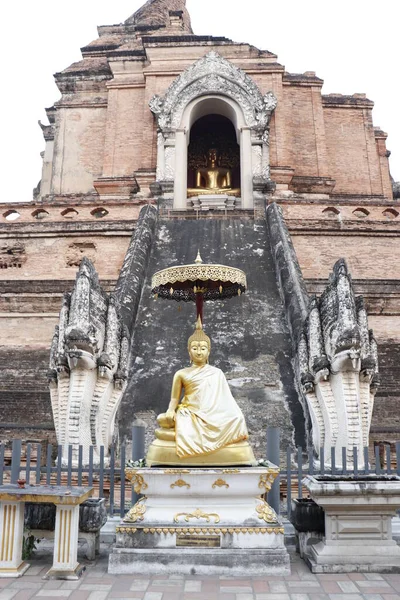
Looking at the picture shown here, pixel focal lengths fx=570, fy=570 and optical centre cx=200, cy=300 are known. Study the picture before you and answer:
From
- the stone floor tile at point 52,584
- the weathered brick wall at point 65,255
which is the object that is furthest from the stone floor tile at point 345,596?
the weathered brick wall at point 65,255

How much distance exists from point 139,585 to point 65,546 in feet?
2.43

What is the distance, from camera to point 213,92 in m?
19.0

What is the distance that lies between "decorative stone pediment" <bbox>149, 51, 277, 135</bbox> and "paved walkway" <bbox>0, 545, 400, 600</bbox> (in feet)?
52.4

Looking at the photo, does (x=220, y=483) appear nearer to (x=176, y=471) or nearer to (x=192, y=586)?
(x=176, y=471)

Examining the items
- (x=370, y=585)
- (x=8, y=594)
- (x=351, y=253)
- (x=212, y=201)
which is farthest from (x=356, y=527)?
(x=212, y=201)

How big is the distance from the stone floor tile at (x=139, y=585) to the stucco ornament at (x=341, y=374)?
367 cm

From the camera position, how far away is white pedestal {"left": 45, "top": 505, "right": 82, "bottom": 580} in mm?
4781

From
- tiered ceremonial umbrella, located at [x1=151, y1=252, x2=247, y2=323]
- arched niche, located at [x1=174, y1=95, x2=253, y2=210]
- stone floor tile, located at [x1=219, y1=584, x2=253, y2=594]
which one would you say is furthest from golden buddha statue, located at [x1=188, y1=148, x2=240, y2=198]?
stone floor tile, located at [x1=219, y1=584, x2=253, y2=594]

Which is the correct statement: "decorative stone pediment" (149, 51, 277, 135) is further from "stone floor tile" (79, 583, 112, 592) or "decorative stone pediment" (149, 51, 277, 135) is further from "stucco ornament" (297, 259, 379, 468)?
"stone floor tile" (79, 583, 112, 592)

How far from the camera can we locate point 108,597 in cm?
432

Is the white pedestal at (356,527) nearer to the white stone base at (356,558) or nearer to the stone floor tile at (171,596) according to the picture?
the white stone base at (356,558)

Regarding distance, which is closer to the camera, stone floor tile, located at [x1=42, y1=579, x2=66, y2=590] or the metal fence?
stone floor tile, located at [x1=42, y1=579, x2=66, y2=590]

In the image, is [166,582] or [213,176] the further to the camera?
[213,176]

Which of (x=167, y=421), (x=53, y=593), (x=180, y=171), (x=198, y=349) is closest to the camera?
(x=53, y=593)
